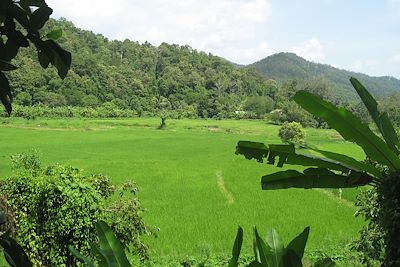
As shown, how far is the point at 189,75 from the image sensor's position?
5909 cm

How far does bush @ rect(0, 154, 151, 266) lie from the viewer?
15.3 ft

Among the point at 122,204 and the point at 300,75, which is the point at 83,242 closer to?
the point at 122,204

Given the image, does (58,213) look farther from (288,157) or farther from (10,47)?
(10,47)

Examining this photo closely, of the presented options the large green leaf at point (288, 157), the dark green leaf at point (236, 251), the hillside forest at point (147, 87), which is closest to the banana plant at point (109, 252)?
the dark green leaf at point (236, 251)

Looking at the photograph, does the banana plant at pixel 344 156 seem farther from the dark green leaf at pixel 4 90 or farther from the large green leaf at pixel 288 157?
the dark green leaf at pixel 4 90

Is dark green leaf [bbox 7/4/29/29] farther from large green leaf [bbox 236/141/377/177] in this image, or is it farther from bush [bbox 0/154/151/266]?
bush [bbox 0/154/151/266]

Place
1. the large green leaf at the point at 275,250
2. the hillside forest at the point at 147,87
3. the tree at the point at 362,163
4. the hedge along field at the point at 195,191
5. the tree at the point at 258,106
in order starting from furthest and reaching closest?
the tree at the point at 258,106, the hillside forest at the point at 147,87, the hedge along field at the point at 195,191, the tree at the point at 362,163, the large green leaf at the point at 275,250

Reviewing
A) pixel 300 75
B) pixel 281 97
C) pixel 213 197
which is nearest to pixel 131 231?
pixel 213 197

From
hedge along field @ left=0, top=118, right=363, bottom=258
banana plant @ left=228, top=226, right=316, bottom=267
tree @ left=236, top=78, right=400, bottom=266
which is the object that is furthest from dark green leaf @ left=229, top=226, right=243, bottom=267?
hedge along field @ left=0, top=118, right=363, bottom=258

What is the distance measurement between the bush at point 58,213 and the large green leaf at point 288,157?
11.6 feet

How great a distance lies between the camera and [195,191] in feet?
46.9

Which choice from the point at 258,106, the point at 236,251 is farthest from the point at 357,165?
the point at 258,106

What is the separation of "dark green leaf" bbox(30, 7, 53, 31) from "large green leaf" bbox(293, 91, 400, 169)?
70 centimetres

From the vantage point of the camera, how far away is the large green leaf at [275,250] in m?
0.88
